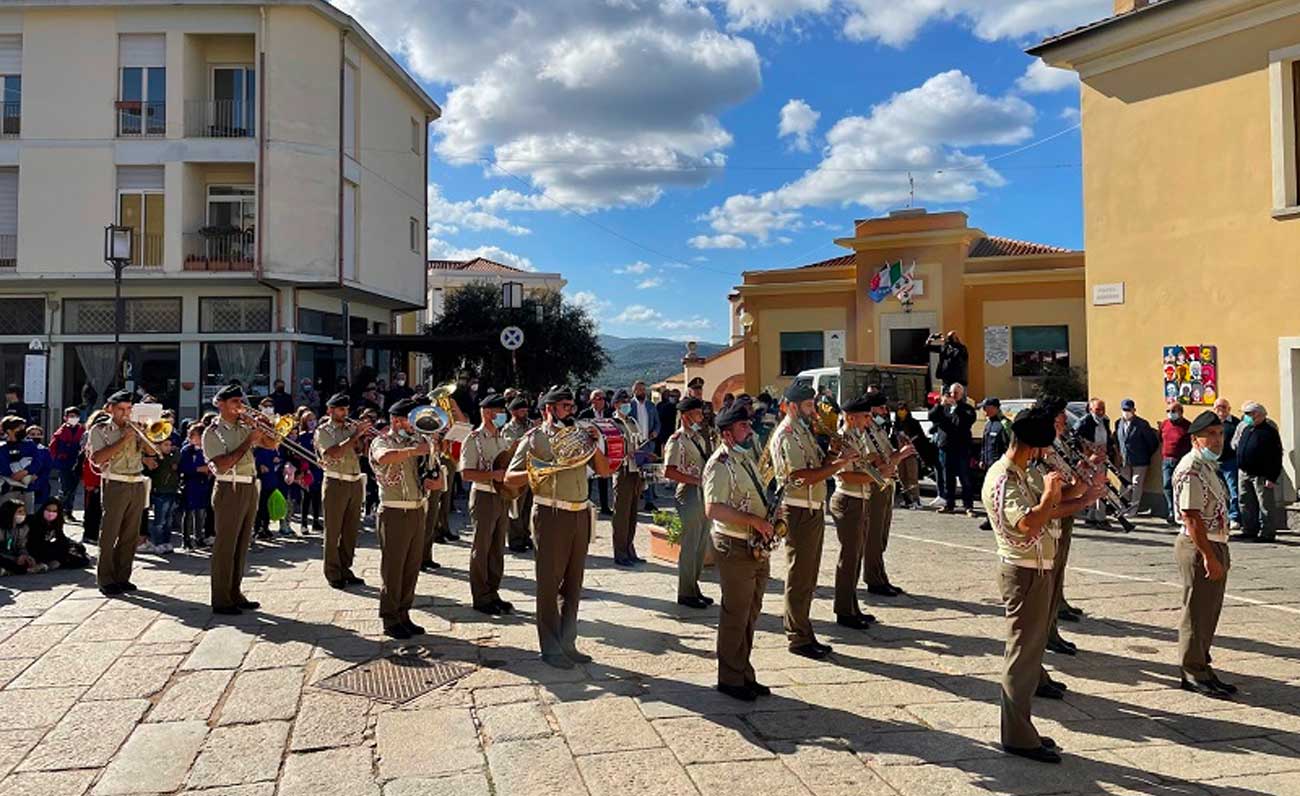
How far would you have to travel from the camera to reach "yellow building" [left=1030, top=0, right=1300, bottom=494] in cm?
1221

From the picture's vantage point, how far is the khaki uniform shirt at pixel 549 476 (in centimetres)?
643

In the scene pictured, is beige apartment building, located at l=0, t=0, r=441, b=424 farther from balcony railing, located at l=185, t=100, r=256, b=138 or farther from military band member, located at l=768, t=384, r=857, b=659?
military band member, located at l=768, t=384, r=857, b=659

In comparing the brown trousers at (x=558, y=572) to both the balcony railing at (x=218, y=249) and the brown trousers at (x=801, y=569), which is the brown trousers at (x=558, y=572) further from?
the balcony railing at (x=218, y=249)

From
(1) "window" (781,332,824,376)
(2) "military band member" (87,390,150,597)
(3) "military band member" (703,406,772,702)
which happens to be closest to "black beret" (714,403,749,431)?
(3) "military band member" (703,406,772,702)

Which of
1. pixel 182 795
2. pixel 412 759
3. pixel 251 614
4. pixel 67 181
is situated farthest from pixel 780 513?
pixel 67 181

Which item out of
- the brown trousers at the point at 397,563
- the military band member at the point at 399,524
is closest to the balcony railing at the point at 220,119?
the military band member at the point at 399,524

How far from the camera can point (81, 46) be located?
22219mm

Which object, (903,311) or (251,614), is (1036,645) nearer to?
(251,614)

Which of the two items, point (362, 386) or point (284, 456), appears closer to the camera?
point (284, 456)

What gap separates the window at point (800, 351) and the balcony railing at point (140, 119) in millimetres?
19374

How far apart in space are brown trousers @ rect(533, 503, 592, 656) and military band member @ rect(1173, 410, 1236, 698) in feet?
13.0

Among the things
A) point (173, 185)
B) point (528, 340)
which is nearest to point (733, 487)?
point (173, 185)

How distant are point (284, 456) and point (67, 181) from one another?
50.0 ft

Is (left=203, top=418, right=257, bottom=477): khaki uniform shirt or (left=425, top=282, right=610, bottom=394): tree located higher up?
(left=425, top=282, right=610, bottom=394): tree
